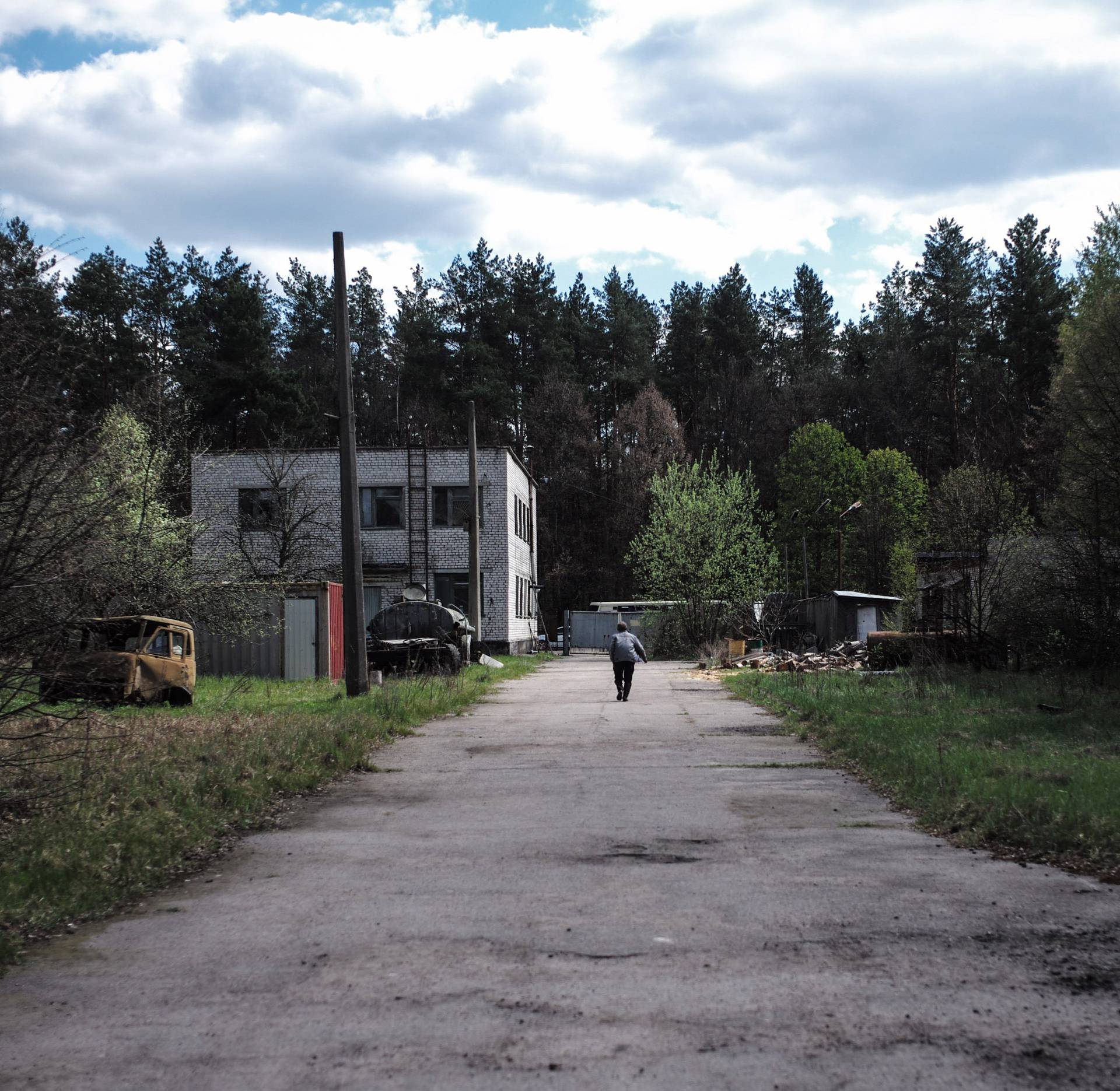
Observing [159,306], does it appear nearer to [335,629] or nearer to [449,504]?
[449,504]

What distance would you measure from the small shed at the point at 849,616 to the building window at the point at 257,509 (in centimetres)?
2262

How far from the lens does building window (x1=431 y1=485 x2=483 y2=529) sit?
47.6 metres

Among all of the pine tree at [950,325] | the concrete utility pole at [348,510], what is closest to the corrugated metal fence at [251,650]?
the concrete utility pole at [348,510]

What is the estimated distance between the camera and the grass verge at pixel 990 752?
798 centimetres

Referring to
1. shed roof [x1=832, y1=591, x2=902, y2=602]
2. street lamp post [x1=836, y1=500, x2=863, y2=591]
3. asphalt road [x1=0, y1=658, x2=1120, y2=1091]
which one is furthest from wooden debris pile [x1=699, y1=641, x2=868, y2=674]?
asphalt road [x1=0, y1=658, x2=1120, y2=1091]

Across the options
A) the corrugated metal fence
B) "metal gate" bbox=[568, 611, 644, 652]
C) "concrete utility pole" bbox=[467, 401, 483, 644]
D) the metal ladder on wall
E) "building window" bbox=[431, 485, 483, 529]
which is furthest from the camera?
"metal gate" bbox=[568, 611, 644, 652]

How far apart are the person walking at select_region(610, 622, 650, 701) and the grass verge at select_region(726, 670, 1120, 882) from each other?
7.92ft

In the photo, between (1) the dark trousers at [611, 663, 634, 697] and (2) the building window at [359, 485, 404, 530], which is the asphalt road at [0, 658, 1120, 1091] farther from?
(2) the building window at [359, 485, 404, 530]

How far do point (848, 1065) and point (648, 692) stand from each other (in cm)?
2134

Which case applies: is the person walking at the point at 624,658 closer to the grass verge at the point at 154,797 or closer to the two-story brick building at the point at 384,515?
the grass verge at the point at 154,797

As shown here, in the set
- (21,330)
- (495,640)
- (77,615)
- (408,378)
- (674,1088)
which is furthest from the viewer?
(408,378)

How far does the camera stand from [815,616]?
4934cm

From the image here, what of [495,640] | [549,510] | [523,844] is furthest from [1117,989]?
[549,510]

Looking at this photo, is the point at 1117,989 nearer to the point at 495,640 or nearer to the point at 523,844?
the point at 523,844
